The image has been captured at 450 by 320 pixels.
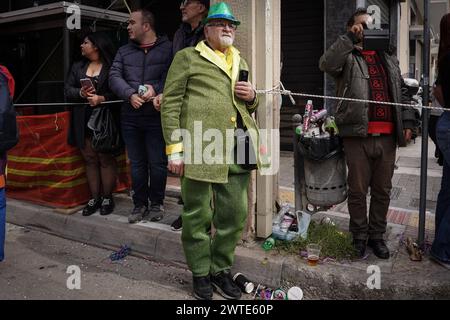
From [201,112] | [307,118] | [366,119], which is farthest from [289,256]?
[201,112]

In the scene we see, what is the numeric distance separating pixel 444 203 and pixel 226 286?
1886 mm

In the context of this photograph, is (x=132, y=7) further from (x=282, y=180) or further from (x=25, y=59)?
(x=282, y=180)

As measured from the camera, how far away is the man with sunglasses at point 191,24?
4.05 metres

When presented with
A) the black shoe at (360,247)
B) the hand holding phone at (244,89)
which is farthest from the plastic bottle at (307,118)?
the black shoe at (360,247)

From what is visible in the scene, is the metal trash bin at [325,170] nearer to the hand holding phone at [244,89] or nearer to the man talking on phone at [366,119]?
the man talking on phone at [366,119]

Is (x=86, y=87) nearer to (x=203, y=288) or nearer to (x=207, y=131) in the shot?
(x=207, y=131)

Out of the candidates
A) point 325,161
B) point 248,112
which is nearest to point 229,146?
point 248,112

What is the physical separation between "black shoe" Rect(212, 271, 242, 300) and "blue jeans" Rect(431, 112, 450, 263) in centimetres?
163

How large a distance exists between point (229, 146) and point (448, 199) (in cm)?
184

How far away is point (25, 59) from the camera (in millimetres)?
7789

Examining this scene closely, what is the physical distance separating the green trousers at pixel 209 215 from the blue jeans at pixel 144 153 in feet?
4.19

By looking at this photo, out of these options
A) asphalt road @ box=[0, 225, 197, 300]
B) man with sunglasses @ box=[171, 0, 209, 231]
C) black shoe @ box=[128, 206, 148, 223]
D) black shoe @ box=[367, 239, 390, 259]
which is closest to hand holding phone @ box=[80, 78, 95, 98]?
man with sunglasses @ box=[171, 0, 209, 231]

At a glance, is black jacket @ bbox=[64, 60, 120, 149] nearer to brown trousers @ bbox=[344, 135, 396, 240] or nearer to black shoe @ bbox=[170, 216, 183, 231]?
black shoe @ bbox=[170, 216, 183, 231]

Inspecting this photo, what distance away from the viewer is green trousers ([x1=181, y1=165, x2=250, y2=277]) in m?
3.23
